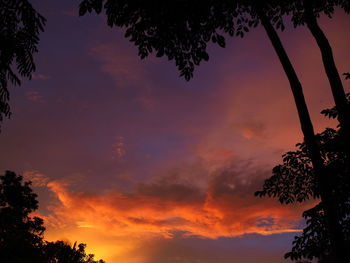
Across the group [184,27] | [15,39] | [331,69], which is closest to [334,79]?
[331,69]

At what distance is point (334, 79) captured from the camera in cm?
784

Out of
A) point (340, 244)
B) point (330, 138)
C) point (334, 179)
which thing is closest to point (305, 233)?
point (334, 179)

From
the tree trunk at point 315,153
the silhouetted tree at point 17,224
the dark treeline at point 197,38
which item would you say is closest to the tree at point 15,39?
the dark treeline at point 197,38

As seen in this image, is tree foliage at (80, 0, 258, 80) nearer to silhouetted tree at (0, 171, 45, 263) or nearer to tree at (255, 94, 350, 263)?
tree at (255, 94, 350, 263)

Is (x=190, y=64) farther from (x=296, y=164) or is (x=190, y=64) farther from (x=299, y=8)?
(x=296, y=164)

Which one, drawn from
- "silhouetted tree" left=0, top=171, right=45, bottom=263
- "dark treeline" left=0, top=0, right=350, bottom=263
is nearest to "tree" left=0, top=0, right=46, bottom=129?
"dark treeline" left=0, top=0, right=350, bottom=263

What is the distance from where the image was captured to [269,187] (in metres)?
12.2

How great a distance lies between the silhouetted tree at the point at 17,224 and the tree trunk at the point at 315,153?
73.1ft

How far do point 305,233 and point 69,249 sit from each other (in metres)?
43.9

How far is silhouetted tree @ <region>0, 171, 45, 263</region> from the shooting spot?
21.3 metres

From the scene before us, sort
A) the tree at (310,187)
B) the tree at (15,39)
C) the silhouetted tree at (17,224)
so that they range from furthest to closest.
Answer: the silhouetted tree at (17,224) → the tree at (310,187) → the tree at (15,39)

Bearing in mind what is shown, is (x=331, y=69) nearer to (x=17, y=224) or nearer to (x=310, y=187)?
(x=310, y=187)

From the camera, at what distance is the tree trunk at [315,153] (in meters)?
6.43

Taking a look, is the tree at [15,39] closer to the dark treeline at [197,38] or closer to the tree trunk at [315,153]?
the dark treeline at [197,38]
